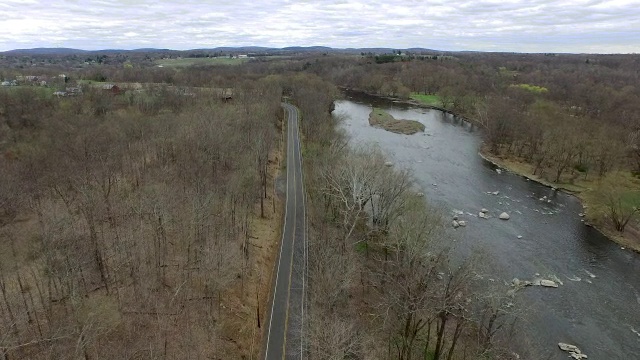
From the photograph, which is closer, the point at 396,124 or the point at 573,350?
the point at 573,350

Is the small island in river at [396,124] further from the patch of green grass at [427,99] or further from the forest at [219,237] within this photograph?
the patch of green grass at [427,99]

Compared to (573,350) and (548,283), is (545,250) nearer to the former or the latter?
(548,283)

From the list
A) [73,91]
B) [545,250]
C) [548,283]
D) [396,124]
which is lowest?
[548,283]

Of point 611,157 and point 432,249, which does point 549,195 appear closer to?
point 611,157

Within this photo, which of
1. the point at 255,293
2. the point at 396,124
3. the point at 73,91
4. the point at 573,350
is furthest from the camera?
the point at 396,124

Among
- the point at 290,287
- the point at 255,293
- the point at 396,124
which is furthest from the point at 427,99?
the point at 255,293

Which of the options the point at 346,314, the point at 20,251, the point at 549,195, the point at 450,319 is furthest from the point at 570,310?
the point at 20,251

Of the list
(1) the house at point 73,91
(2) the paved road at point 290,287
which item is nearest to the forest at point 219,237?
(2) the paved road at point 290,287

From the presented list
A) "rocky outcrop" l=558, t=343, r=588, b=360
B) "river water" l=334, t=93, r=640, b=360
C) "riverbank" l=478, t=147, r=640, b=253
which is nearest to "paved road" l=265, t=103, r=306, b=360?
"river water" l=334, t=93, r=640, b=360
